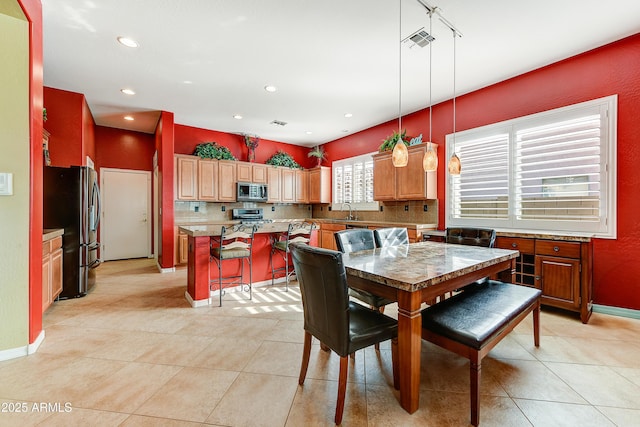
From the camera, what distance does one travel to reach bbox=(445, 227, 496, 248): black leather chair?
106 inches

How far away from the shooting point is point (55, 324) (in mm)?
2594

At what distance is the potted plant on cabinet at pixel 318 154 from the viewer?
6559 mm

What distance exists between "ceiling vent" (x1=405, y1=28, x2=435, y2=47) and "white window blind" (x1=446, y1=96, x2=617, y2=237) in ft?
5.62

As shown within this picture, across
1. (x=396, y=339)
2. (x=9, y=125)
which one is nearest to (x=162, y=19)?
(x=9, y=125)

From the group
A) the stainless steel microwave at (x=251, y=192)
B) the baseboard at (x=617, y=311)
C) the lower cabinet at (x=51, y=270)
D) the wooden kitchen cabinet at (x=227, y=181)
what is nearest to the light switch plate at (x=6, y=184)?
the lower cabinet at (x=51, y=270)

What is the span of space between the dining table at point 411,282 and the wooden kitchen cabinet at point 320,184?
15.0ft

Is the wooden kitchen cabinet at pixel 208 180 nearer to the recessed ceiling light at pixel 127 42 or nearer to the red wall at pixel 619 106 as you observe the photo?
the recessed ceiling light at pixel 127 42

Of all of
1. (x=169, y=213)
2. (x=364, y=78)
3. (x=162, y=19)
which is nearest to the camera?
(x=162, y=19)

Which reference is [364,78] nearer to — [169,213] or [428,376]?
[428,376]

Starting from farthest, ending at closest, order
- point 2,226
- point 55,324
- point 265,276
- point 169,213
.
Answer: point 169,213, point 265,276, point 55,324, point 2,226

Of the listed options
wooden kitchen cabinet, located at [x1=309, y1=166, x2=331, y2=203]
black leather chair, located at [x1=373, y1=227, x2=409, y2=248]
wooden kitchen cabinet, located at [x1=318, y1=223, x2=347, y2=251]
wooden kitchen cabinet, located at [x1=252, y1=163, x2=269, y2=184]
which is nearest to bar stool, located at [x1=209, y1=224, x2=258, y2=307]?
black leather chair, located at [x1=373, y1=227, x2=409, y2=248]

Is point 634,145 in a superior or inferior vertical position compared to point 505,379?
superior

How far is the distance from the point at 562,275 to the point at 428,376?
2.02 metres

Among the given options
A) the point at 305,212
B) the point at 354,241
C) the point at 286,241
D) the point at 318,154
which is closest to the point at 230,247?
the point at 286,241
